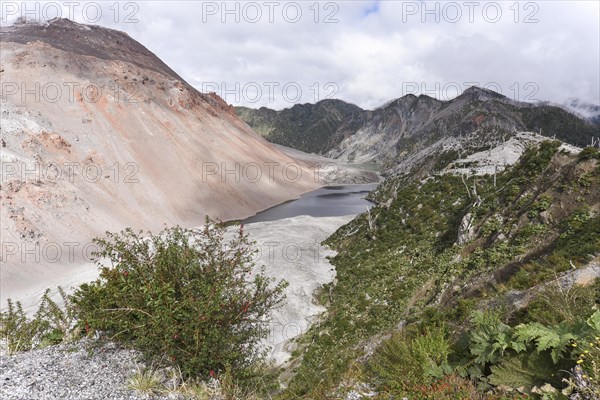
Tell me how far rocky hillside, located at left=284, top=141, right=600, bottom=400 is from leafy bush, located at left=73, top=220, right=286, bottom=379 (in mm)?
2131

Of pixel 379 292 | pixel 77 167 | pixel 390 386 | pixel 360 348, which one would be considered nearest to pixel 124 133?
pixel 77 167

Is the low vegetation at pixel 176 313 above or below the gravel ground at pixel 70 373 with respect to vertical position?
above

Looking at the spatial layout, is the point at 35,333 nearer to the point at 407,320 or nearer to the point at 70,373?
the point at 70,373

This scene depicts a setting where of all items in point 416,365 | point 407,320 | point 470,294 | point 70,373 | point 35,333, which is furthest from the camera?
point 407,320

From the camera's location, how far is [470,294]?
51.4 ft

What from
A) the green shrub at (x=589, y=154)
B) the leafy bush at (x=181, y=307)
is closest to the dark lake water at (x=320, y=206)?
the green shrub at (x=589, y=154)

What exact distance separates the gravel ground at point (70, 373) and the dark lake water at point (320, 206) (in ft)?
230

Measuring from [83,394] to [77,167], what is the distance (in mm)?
65821

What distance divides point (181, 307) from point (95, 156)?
7038 centimetres

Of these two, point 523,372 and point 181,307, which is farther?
point 181,307

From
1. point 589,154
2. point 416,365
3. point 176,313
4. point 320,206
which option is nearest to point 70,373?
point 176,313

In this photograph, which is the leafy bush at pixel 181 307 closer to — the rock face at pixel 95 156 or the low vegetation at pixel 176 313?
the low vegetation at pixel 176 313

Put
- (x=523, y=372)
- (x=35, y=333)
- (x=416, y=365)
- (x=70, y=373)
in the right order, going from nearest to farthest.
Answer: (x=523, y=372) < (x=416, y=365) < (x=70, y=373) < (x=35, y=333)

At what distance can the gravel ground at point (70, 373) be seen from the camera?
7.82 meters
